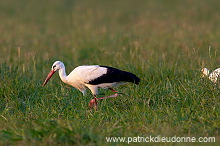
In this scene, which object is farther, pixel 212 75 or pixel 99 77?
pixel 99 77

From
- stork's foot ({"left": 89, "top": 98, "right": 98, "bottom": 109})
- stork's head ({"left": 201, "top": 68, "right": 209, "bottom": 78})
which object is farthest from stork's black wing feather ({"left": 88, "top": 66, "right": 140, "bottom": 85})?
stork's head ({"left": 201, "top": 68, "right": 209, "bottom": 78})

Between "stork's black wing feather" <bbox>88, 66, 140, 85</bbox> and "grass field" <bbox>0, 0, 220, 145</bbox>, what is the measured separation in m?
0.18

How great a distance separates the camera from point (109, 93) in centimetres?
721

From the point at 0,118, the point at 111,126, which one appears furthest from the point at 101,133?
the point at 0,118

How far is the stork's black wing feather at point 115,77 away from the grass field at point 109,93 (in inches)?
7.2

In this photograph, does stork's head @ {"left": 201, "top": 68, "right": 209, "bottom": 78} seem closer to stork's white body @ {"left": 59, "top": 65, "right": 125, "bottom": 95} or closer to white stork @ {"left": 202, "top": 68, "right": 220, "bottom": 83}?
white stork @ {"left": 202, "top": 68, "right": 220, "bottom": 83}

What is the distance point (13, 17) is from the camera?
15945mm

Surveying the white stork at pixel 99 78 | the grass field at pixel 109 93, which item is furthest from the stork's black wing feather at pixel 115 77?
the grass field at pixel 109 93

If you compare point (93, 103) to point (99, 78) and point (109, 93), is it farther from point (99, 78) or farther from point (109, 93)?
point (109, 93)

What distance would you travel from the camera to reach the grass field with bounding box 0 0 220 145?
4.93 metres

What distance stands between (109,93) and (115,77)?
1.95 ft

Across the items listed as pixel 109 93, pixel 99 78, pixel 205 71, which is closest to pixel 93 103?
pixel 99 78

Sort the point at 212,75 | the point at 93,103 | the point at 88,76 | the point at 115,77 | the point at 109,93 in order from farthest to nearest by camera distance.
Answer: the point at 109,93, the point at 88,76, the point at 115,77, the point at 93,103, the point at 212,75

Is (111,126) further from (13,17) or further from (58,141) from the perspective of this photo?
(13,17)
